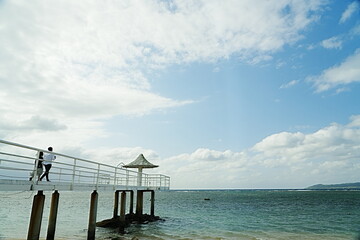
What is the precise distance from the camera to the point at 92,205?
12.3 metres

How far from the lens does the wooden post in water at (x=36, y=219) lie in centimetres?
870

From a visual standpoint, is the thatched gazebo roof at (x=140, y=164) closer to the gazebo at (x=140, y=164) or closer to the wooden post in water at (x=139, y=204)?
the gazebo at (x=140, y=164)

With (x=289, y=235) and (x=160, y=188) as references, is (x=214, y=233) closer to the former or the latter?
(x=289, y=235)

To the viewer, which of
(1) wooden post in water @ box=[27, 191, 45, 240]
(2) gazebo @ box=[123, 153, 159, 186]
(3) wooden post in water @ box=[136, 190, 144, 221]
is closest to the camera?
(1) wooden post in water @ box=[27, 191, 45, 240]

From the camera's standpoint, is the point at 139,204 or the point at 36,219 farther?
the point at 139,204

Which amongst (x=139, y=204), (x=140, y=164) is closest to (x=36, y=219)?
(x=140, y=164)

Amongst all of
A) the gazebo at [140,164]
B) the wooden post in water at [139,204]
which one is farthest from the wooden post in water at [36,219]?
the wooden post in water at [139,204]

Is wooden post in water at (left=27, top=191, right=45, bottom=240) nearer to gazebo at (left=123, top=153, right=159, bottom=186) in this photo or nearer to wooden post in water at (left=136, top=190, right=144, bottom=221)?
gazebo at (left=123, top=153, right=159, bottom=186)

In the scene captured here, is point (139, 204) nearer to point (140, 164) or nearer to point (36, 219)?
point (140, 164)

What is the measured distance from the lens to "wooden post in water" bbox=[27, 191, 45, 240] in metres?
8.70

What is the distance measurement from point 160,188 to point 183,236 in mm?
6193

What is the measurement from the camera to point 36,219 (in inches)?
350

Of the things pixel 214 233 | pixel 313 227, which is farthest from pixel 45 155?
pixel 313 227

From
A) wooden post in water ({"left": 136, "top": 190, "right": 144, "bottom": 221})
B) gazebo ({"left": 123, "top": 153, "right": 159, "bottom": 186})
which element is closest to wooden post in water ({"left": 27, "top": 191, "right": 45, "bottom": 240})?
gazebo ({"left": 123, "top": 153, "right": 159, "bottom": 186})
